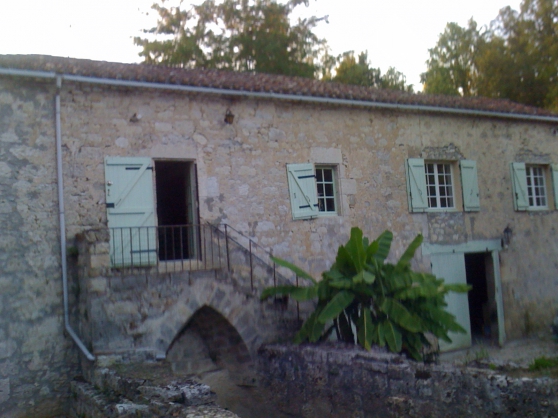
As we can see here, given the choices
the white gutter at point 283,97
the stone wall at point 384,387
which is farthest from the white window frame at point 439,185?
the stone wall at point 384,387

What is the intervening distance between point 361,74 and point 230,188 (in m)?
17.2

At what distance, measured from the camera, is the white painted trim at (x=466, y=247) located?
40.1ft

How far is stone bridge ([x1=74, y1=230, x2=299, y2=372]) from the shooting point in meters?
8.06

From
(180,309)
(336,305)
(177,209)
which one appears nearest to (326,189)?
(336,305)

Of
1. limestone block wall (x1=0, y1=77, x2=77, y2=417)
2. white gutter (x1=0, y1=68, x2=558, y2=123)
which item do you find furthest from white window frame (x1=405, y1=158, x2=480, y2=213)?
limestone block wall (x1=0, y1=77, x2=77, y2=417)

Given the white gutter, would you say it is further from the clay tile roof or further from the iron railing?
the iron railing

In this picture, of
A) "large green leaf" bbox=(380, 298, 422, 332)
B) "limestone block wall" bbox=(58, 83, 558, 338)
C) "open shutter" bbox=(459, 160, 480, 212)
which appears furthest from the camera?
"open shutter" bbox=(459, 160, 480, 212)

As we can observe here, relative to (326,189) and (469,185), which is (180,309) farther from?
(469,185)

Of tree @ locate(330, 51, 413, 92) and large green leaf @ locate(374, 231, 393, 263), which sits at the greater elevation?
tree @ locate(330, 51, 413, 92)

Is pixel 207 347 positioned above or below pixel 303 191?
below

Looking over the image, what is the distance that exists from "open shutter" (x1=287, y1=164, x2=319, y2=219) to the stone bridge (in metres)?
1.38

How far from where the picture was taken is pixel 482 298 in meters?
14.8

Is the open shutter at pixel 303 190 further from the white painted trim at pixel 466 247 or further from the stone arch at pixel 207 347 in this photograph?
the white painted trim at pixel 466 247

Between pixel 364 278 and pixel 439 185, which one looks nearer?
pixel 364 278
